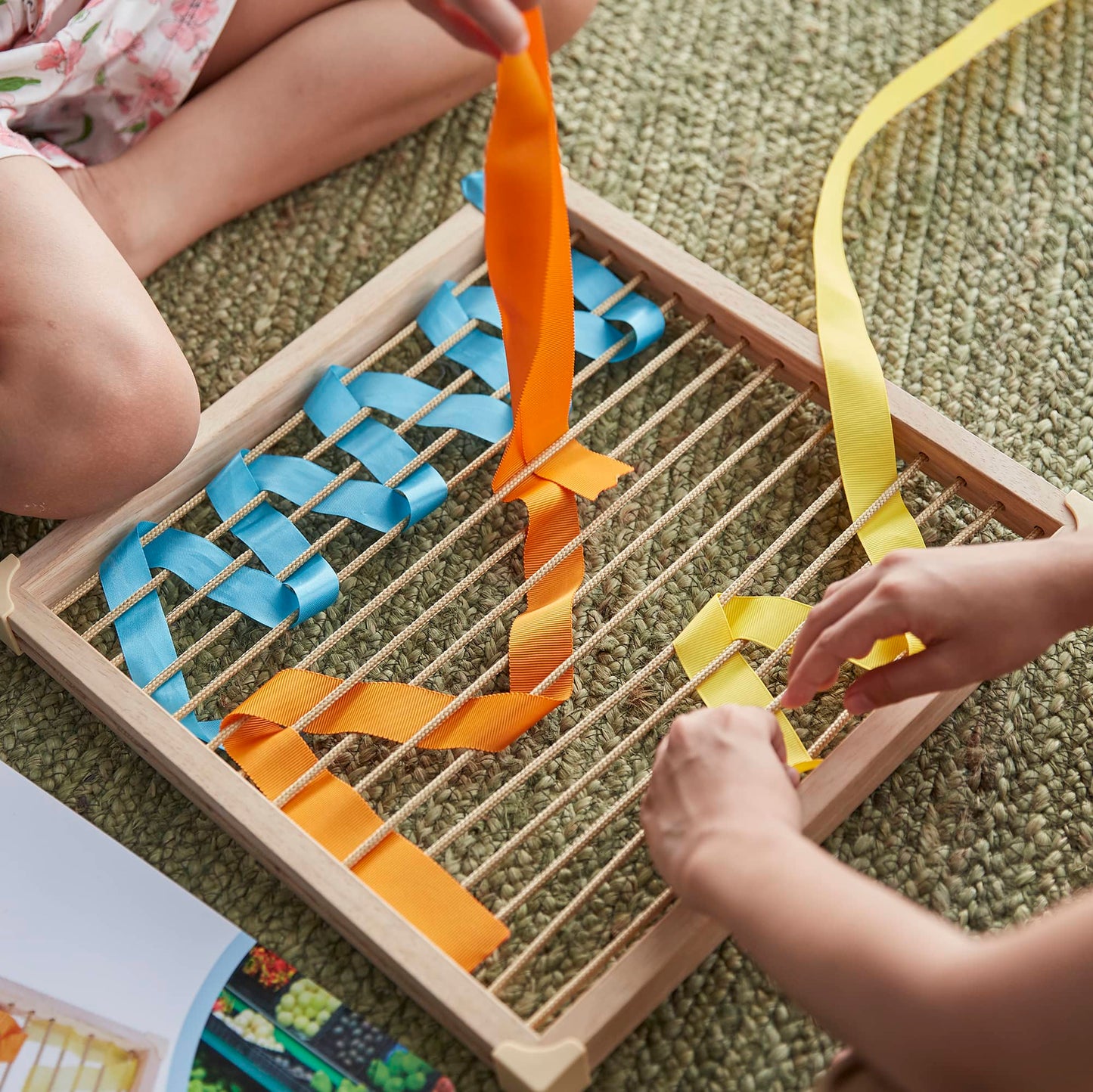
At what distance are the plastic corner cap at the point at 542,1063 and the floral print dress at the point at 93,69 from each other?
47cm

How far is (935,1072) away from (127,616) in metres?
0.43

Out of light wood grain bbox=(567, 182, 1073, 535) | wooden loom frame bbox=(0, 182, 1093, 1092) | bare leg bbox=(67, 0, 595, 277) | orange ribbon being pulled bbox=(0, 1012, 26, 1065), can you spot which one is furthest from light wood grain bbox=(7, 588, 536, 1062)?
light wood grain bbox=(567, 182, 1073, 535)

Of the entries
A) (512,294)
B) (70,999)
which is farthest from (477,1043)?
(512,294)

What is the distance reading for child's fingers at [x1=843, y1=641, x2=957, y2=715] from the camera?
50cm

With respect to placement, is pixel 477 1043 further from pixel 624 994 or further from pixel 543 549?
pixel 543 549

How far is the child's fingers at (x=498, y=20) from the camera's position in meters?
0.47

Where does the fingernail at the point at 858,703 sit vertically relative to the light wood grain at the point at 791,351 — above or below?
below

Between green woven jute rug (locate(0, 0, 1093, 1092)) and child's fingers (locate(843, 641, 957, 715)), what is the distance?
0.09 meters

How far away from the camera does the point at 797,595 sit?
2.07 feet

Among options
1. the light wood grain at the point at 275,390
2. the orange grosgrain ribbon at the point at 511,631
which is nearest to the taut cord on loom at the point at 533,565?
the orange grosgrain ribbon at the point at 511,631

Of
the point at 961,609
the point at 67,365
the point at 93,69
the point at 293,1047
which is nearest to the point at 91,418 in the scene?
the point at 67,365

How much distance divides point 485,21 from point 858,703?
0.32 m

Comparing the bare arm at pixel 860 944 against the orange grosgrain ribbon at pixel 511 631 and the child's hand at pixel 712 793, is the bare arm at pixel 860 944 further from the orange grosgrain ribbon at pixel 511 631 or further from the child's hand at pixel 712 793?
the orange grosgrain ribbon at pixel 511 631

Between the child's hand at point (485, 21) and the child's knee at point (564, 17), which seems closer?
the child's hand at point (485, 21)
